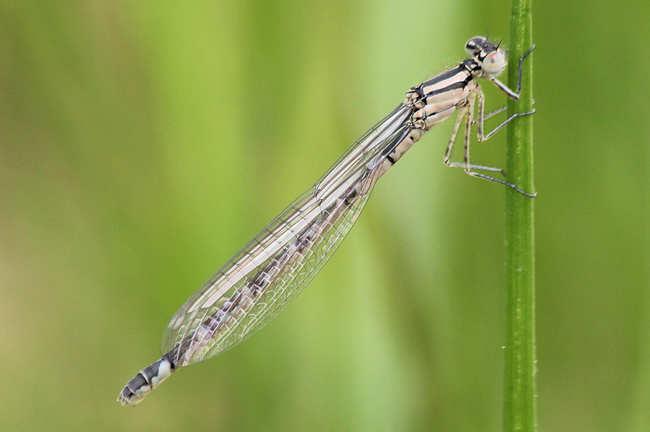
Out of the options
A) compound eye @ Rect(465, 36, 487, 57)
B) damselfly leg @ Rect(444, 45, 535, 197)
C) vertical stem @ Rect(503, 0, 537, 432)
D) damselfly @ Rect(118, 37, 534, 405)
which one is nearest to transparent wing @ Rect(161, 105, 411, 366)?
damselfly @ Rect(118, 37, 534, 405)

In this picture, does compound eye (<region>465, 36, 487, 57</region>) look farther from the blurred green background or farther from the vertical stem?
the vertical stem

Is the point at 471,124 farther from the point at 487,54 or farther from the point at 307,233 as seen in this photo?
the point at 307,233

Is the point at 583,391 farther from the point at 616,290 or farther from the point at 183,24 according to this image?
the point at 183,24

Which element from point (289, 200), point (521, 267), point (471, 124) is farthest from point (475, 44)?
point (521, 267)

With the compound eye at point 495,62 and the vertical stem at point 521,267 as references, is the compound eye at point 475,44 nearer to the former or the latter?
the compound eye at point 495,62

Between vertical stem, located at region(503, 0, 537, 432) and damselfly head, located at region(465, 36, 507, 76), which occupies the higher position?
damselfly head, located at region(465, 36, 507, 76)

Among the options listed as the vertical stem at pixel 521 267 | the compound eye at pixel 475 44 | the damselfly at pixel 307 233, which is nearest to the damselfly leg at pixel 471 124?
the damselfly at pixel 307 233

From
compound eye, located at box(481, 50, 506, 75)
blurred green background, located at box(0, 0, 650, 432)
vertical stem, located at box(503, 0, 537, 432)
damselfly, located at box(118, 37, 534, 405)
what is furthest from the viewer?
damselfly, located at box(118, 37, 534, 405)
